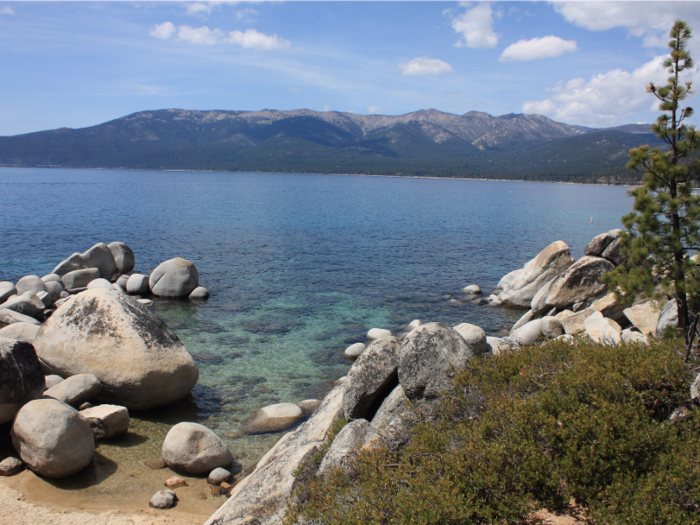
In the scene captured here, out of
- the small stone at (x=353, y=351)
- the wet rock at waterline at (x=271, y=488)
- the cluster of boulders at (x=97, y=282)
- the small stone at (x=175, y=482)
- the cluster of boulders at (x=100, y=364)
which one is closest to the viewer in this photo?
the wet rock at waterline at (x=271, y=488)

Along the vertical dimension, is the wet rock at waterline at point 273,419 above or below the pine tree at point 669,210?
below

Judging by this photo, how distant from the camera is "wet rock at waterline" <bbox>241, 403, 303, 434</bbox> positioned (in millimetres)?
12555

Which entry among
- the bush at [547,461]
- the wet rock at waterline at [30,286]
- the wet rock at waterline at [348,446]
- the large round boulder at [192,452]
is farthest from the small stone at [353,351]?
the wet rock at waterline at [30,286]

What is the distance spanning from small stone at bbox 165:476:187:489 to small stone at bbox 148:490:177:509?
Answer: 18.5 inches

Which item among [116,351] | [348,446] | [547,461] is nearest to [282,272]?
[116,351]

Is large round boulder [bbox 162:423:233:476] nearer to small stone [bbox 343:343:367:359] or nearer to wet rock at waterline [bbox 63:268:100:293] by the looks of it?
small stone [bbox 343:343:367:359]

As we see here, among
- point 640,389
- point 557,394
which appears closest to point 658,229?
point 640,389

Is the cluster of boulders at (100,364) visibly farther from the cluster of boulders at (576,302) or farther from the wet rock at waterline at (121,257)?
the wet rock at waterline at (121,257)

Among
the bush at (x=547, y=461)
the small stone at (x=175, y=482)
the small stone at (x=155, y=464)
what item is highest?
the bush at (x=547, y=461)

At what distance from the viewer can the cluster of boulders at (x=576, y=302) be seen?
45.4 feet

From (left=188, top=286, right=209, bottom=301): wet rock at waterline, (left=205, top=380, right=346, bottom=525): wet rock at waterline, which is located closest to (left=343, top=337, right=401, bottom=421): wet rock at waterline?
(left=205, top=380, right=346, bottom=525): wet rock at waterline

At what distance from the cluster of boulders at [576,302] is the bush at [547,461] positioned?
19.0 ft

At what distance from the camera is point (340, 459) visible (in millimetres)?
6723

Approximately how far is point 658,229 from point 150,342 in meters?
13.4
